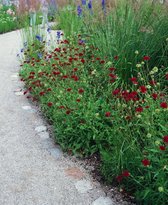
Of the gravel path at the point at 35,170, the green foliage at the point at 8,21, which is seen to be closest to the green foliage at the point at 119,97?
the gravel path at the point at 35,170

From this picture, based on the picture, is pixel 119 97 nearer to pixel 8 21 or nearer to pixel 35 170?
pixel 35 170

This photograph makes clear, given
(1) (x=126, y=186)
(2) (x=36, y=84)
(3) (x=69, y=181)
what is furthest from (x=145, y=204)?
(2) (x=36, y=84)

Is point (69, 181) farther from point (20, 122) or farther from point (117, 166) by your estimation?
point (20, 122)

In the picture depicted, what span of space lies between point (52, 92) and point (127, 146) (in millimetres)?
1302

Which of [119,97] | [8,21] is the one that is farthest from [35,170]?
[8,21]

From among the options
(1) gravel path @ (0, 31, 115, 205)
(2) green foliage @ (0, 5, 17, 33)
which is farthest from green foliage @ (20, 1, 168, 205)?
(2) green foliage @ (0, 5, 17, 33)

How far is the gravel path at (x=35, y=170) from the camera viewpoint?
7.95 ft

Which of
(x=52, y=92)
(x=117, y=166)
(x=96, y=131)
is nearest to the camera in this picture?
(x=117, y=166)

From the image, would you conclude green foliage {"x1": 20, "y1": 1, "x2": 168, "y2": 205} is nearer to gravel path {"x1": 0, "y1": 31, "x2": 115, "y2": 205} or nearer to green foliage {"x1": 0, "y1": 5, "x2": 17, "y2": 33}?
gravel path {"x1": 0, "y1": 31, "x2": 115, "y2": 205}

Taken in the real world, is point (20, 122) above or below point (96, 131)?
below

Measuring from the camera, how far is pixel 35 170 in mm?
2742

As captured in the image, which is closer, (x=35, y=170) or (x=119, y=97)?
(x=35, y=170)

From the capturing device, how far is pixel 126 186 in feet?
7.99

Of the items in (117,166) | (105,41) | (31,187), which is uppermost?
(105,41)
